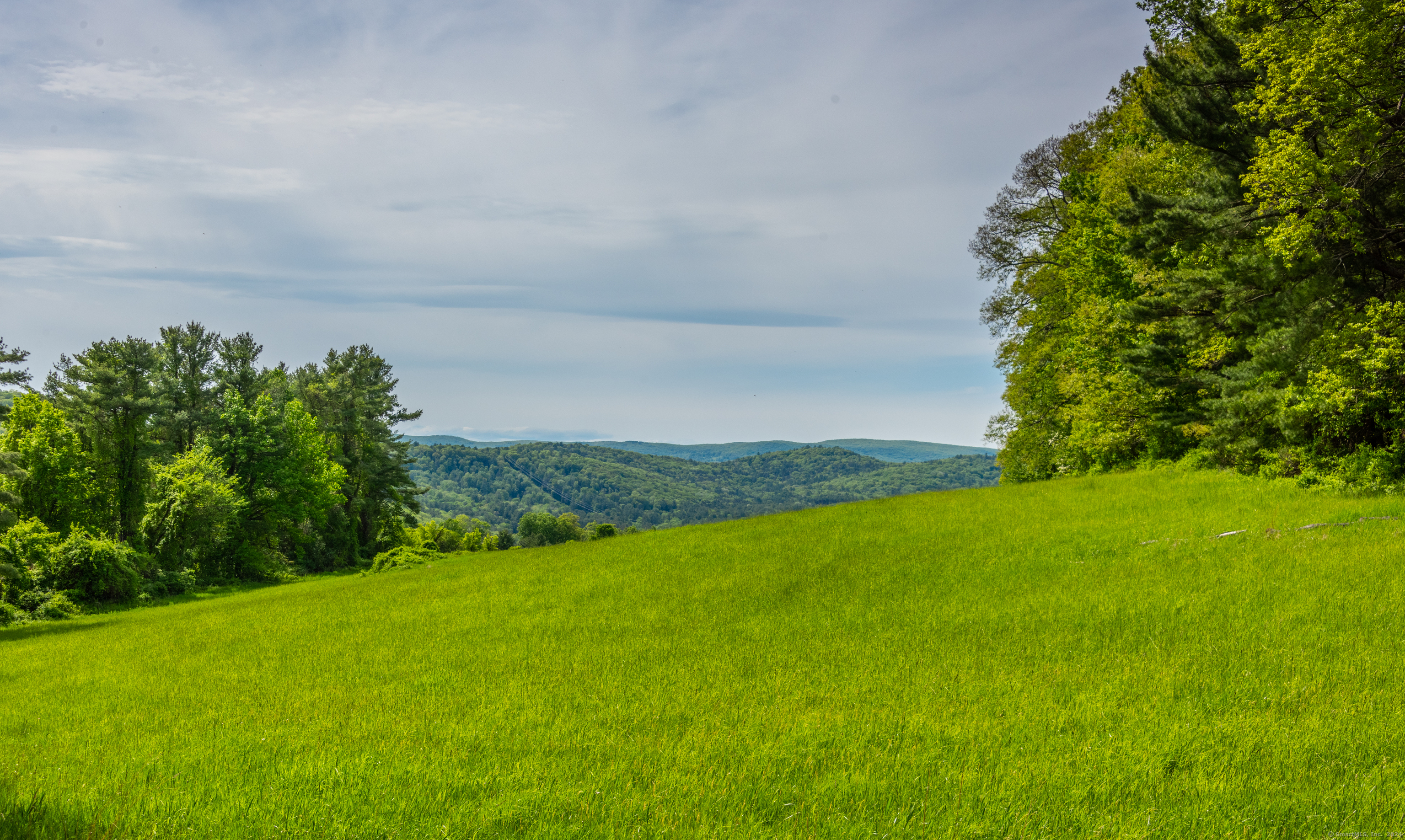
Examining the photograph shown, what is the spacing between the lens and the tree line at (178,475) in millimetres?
35375

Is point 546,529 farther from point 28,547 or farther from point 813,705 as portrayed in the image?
point 813,705

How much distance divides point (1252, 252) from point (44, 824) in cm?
2476

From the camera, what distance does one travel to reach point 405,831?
5.39m

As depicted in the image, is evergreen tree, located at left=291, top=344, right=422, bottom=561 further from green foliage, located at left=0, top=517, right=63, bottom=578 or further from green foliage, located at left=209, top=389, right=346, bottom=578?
green foliage, located at left=0, top=517, right=63, bottom=578

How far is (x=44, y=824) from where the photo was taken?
5.38m

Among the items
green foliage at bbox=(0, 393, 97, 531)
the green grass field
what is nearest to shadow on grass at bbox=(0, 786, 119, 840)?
the green grass field

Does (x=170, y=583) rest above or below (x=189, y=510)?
below

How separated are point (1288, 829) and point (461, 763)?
6873mm

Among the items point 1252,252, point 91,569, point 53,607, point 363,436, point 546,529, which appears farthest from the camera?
point 546,529

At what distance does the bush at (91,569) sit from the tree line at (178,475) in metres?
0.06

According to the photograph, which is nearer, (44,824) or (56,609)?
(44,824)

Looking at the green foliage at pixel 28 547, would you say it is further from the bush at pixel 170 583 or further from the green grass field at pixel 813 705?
the green grass field at pixel 813 705

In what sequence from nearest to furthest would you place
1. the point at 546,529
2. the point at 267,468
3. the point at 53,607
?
the point at 53,607, the point at 267,468, the point at 546,529

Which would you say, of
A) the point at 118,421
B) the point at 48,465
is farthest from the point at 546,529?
the point at 48,465
